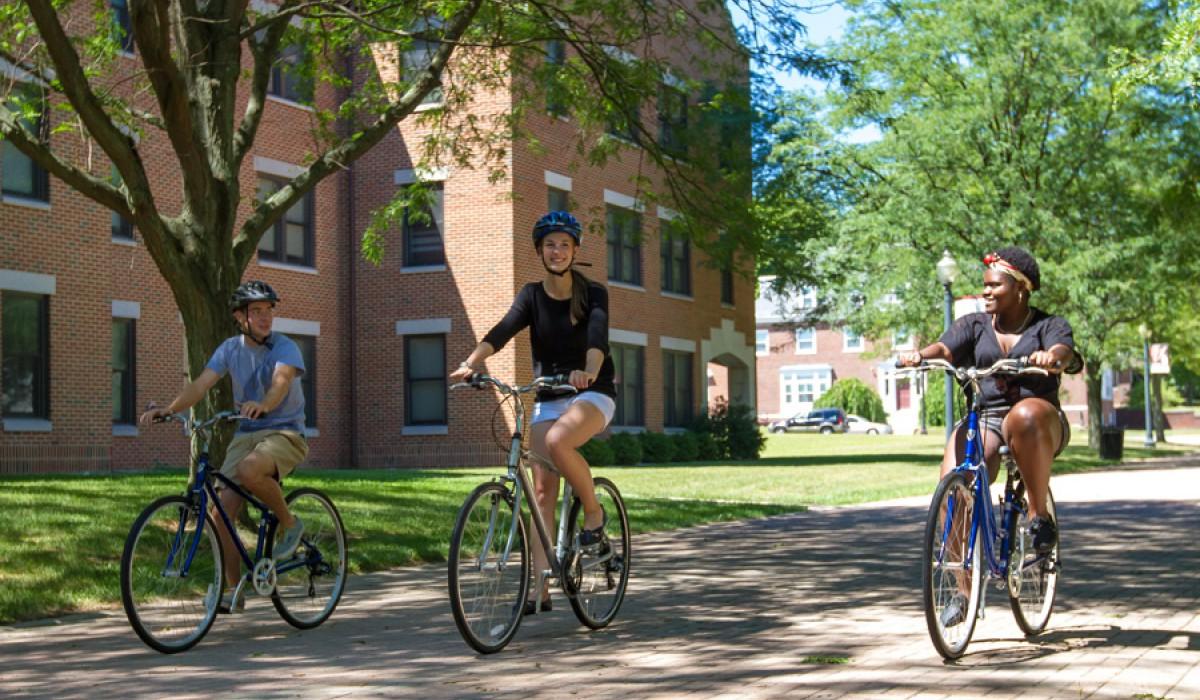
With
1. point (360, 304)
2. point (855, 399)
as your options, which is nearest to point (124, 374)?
point (360, 304)

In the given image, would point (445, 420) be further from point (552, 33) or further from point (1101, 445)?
point (552, 33)

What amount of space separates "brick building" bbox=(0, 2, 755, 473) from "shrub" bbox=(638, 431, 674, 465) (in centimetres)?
171

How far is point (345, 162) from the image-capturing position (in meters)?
13.2

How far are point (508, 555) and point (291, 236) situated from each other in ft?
77.6

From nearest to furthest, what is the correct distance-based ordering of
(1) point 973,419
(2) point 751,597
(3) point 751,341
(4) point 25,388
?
(1) point 973,419, (2) point 751,597, (4) point 25,388, (3) point 751,341

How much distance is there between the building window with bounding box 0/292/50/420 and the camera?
23.8m

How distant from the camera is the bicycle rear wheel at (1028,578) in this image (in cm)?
769

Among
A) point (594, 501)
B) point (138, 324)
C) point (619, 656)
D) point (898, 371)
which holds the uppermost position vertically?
point (138, 324)

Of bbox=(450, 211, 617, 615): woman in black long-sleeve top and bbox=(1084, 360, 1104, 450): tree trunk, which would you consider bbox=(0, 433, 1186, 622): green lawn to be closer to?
bbox=(450, 211, 617, 615): woman in black long-sleeve top

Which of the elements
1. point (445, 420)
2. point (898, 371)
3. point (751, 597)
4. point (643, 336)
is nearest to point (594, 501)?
point (898, 371)

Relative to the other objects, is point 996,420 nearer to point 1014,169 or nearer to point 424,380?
point 424,380

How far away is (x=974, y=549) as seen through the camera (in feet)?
23.7

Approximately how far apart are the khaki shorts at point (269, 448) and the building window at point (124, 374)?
1828cm

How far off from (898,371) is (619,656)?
1.95m
